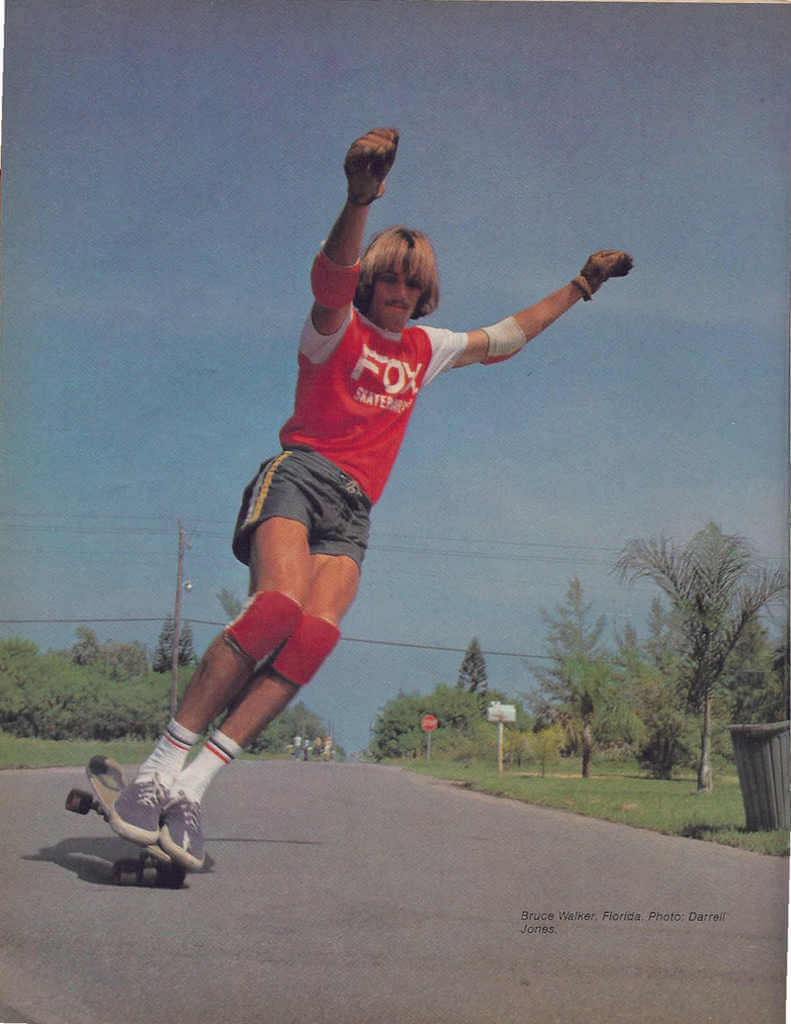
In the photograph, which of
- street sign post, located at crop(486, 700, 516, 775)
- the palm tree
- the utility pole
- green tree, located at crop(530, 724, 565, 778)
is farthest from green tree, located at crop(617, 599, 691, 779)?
the utility pole

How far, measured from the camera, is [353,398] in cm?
429

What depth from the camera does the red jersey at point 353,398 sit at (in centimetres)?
427

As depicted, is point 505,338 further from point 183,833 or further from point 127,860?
point 127,860

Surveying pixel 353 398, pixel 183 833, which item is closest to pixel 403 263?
pixel 353 398

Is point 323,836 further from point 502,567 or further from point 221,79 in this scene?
point 221,79

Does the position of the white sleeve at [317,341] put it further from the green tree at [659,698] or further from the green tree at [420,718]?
the green tree at [659,698]

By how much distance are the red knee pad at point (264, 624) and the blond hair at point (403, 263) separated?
1.15m

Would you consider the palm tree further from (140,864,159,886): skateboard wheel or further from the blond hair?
(140,864,159,886): skateboard wheel

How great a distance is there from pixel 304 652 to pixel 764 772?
1.88m

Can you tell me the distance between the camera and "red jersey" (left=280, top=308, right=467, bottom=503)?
427 cm

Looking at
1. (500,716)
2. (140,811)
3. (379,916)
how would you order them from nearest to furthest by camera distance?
1. (140,811)
2. (379,916)
3. (500,716)

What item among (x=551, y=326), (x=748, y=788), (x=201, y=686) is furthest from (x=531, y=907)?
(x=551, y=326)

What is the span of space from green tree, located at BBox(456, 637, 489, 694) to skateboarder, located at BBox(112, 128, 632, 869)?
0.53 metres

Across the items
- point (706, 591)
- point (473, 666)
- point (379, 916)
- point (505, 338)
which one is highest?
point (505, 338)
